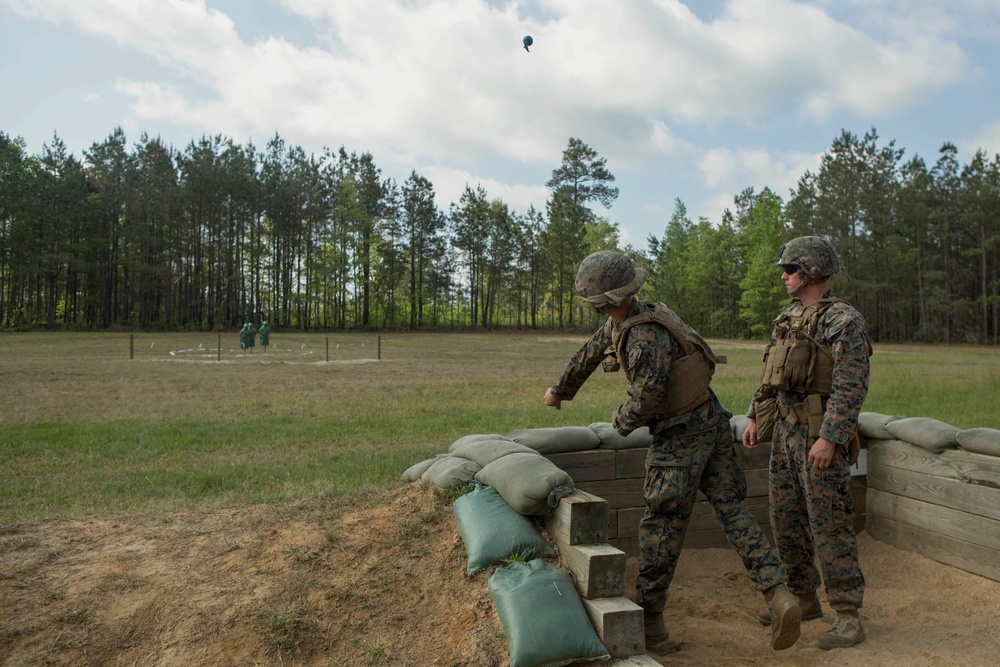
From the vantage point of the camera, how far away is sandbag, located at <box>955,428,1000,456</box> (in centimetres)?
403

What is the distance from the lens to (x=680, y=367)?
3.37 meters

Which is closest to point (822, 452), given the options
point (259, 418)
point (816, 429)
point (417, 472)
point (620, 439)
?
point (816, 429)

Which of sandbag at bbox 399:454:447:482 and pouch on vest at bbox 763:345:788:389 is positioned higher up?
pouch on vest at bbox 763:345:788:389

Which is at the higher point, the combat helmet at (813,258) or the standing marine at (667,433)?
the combat helmet at (813,258)

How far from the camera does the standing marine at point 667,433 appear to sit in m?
3.27

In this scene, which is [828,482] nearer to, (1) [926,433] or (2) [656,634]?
(2) [656,634]

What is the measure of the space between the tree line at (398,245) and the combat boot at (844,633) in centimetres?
4778

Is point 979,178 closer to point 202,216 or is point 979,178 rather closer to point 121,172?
point 202,216

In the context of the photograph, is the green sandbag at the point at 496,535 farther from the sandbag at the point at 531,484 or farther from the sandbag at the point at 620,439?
A: the sandbag at the point at 620,439

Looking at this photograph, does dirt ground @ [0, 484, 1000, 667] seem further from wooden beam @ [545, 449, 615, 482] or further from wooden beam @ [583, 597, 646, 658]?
wooden beam @ [545, 449, 615, 482]

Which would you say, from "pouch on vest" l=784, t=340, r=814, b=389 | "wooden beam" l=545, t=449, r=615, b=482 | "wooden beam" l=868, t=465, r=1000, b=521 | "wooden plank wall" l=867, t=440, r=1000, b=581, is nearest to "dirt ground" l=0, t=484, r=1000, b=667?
"wooden plank wall" l=867, t=440, r=1000, b=581

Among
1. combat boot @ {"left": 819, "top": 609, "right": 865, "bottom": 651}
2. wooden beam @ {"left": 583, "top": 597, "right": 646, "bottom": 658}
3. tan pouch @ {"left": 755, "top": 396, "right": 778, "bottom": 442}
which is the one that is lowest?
combat boot @ {"left": 819, "top": 609, "right": 865, "bottom": 651}

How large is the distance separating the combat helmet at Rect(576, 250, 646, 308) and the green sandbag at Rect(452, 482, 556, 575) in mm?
1127

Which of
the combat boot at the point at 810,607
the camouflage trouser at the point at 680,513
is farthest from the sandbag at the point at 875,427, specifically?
the camouflage trouser at the point at 680,513
